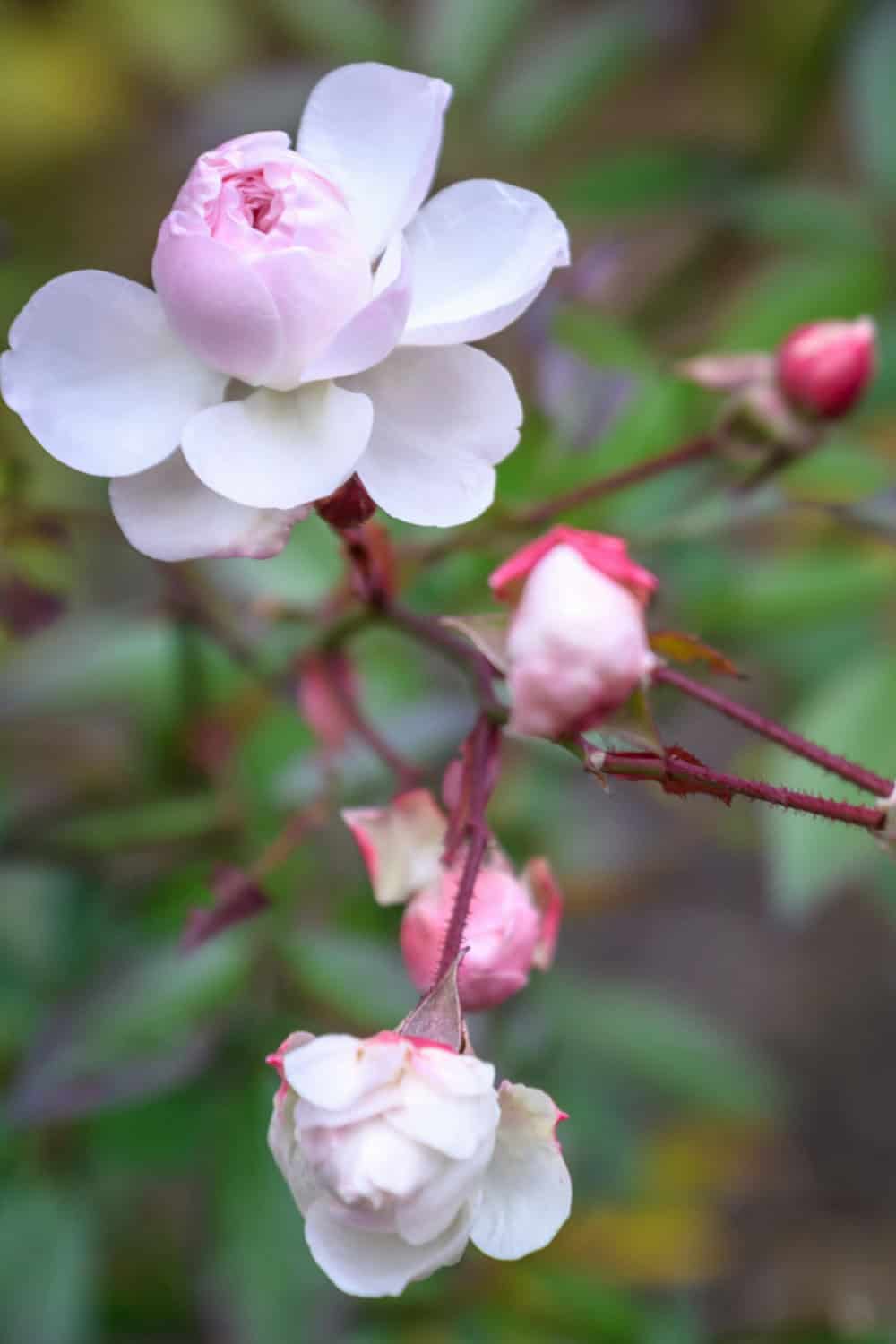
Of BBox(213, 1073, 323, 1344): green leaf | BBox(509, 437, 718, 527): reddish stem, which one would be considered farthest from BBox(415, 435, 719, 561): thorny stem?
BBox(213, 1073, 323, 1344): green leaf

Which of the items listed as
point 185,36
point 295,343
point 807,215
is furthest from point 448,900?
point 185,36

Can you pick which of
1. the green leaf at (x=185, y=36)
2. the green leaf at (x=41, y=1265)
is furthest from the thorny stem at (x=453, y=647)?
the green leaf at (x=185, y=36)

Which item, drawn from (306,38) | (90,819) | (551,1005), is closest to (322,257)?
(90,819)

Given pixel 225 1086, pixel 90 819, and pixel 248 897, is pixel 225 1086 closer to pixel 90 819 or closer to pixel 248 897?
pixel 90 819

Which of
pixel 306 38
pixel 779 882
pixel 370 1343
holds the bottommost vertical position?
pixel 370 1343

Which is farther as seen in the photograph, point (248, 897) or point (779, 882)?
point (779, 882)

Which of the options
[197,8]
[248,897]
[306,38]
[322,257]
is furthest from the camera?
[197,8]

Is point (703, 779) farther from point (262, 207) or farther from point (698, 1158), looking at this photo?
point (698, 1158)

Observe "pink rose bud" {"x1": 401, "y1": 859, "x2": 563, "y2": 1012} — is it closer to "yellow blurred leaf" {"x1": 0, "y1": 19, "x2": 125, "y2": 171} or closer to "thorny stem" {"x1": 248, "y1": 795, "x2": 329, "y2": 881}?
"thorny stem" {"x1": 248, "y1": 795, "x2": 329, "y2": 881}
